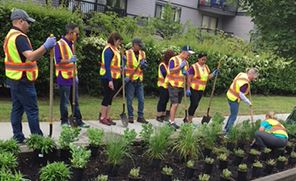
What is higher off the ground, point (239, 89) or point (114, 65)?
point (114, 65)

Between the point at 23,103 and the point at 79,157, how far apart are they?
1.79 m

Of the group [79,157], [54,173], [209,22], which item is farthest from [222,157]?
[209,22]

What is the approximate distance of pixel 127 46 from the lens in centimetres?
1332

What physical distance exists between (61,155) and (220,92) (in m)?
13.7

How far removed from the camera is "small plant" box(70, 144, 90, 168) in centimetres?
440

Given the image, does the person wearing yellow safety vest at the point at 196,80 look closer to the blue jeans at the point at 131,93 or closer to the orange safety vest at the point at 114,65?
the blue jeans at the point at 131,93

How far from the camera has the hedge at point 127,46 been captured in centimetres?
1098

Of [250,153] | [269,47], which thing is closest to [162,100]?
[269,47]

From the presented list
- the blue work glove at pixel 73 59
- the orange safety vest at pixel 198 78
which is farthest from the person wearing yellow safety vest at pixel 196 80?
the blue work glove at pixel 73 59

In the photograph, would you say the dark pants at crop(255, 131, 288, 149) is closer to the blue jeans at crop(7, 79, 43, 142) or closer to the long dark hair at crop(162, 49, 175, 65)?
the long dark hair at crop(162, 49, 175, 65)

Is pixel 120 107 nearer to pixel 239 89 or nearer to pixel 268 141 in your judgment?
pixel 239 89

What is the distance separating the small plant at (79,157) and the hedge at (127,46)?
21.2ft

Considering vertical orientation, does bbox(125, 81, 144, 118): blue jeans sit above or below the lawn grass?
above

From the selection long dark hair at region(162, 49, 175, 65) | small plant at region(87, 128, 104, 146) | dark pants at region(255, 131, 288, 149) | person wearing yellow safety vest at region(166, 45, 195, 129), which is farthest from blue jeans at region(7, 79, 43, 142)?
long dark hair at region(162, 49, 175, 65)
